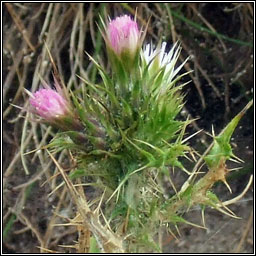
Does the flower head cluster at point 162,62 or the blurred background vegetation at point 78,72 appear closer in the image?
the flower head cluster at point 162,62

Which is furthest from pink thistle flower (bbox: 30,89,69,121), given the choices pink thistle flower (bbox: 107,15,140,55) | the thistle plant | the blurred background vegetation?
the blurred background vegetation

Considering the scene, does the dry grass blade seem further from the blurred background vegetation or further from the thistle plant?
the blurred background vegetation

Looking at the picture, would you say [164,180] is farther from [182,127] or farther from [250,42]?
[182,127]

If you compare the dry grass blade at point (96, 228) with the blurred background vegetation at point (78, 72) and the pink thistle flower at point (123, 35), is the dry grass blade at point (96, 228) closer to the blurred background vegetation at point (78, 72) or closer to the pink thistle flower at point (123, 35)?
the pink thistle flower at point (123, 35)

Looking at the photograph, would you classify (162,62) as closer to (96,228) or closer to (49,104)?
(49,104)

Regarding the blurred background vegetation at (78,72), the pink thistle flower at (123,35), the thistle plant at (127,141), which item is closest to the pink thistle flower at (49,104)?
the thistle plant at (127,141)

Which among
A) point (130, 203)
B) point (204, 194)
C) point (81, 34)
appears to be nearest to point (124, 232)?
point (130, 203)
